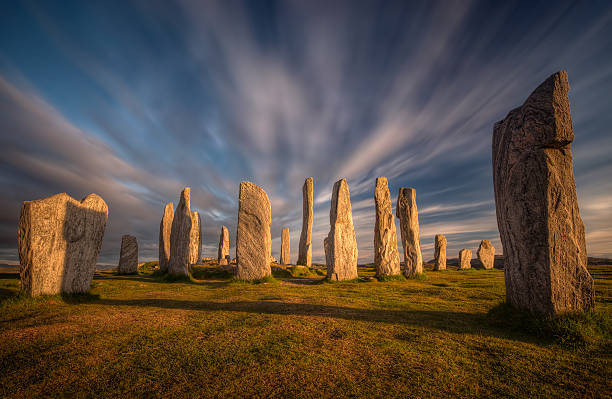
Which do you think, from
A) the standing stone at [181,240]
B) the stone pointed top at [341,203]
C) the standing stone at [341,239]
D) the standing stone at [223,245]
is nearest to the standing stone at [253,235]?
the standing stone at [341,239]

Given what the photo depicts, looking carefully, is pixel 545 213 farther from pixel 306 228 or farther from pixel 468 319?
pixel 306 228

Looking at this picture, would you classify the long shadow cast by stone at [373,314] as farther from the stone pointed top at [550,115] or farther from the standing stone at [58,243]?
the stone pointed top at [550,115]

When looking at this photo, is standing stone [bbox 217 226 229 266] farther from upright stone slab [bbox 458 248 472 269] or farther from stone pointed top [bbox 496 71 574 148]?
stone pointed top [bbox 496 71 574 148]

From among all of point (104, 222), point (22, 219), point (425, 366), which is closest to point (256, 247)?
point (104, 222)

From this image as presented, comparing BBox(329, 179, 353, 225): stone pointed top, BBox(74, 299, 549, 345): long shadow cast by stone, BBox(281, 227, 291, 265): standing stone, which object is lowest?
BBox(74, 299, 549, 345): long shadow cast by stone

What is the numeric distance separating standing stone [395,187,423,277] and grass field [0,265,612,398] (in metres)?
8.79

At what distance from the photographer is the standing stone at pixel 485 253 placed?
2211 cm

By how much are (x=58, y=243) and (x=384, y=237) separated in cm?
1272

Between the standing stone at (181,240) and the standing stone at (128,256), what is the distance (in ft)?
18.1

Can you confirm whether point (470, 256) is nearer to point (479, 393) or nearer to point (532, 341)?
point (532, 341)

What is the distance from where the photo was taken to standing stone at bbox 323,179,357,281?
11852 millimetres

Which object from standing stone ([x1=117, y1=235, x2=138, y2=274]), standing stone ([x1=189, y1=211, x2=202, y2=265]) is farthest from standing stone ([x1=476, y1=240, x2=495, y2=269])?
standing stone ([x1=117, y1=235, x2=138, y2=274])

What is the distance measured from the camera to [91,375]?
8.98ft

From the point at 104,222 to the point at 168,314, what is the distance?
501 cm
